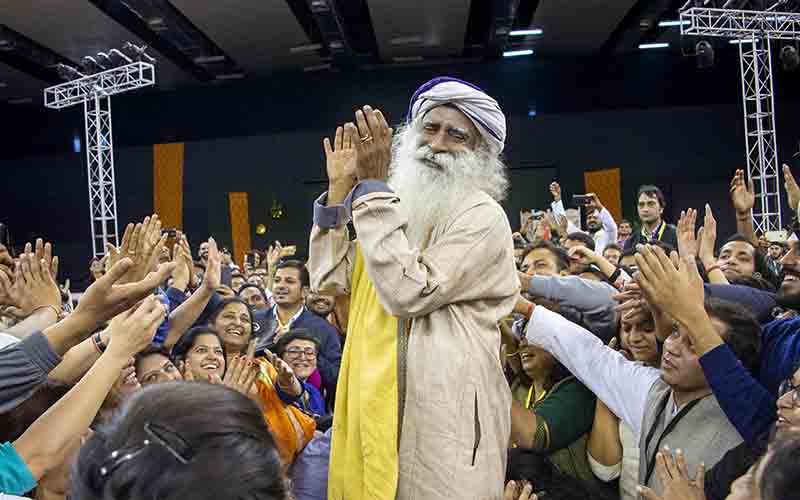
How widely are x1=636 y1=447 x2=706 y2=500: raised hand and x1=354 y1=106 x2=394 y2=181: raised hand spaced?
2.60ft

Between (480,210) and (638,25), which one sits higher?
(638,25)

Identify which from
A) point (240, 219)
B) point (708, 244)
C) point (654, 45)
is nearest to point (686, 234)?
point (708, 244)

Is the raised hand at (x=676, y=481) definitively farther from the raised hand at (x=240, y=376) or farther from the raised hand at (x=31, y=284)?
the raised hand at (x=31, y=284)

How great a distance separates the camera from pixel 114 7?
32.4 feet

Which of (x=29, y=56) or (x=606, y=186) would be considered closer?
(x=29, y=56)

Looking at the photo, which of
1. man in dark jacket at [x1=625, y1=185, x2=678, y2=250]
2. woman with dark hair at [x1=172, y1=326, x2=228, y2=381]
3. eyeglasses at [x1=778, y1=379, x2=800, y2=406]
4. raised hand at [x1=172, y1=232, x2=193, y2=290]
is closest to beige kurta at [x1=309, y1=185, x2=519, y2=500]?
eyeglasses at [x1=778, y1=379, x2=800, y2=406]

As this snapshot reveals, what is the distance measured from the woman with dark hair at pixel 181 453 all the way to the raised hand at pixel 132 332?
2.47 ft

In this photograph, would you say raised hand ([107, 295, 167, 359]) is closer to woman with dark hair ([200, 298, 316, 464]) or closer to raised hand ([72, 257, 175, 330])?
raised hand ([72, 257, 175, 330])

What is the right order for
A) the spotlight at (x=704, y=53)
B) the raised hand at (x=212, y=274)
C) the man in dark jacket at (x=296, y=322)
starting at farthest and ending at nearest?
the spotlight at (x=704, y=53), the man in dark jacket at (x=296, y=322), the raised hand at (x=212, y=274)

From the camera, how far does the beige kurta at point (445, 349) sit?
5.08ft

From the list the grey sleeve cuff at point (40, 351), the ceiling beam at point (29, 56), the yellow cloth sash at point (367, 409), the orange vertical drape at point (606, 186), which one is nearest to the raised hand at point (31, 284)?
the grey sleeve cuff at point (40, 351)

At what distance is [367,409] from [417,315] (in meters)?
0.20

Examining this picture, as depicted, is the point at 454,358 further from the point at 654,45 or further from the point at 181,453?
the point at 654,45

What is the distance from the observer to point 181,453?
0.74m
